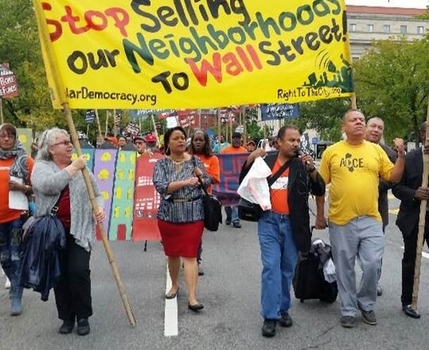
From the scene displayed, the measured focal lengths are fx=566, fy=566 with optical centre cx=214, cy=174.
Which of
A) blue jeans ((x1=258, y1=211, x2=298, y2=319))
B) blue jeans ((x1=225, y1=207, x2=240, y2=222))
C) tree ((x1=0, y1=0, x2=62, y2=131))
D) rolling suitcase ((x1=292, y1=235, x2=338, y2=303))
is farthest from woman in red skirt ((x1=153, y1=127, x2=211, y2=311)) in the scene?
tree ((x1=0, y1=0, x2=62, y2=131))

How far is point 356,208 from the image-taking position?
4.89 meters

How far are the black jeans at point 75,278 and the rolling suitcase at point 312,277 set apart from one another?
198 cm

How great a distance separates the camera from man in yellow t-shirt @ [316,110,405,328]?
4875mm

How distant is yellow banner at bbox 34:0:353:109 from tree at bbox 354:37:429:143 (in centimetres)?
3238

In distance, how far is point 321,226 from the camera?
5086 millimetres

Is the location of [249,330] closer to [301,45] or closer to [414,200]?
[414,200]

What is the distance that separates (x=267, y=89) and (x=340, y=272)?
176 cm

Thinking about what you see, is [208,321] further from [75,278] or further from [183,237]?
[75,278]

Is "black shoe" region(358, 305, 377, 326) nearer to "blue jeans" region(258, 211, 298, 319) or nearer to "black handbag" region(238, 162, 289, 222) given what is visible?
"blue jeans" region(258, 211, 298, 319)

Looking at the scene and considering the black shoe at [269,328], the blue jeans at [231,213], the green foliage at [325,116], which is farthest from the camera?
the green foliage at [325,116]

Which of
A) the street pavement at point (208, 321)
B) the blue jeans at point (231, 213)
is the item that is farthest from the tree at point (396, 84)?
the street pavement at point (208, 321)

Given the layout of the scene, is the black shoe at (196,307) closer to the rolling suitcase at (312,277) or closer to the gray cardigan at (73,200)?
the rolling suitcase at (312,277)

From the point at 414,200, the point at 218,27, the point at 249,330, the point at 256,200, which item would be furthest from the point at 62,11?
the point at 414,200

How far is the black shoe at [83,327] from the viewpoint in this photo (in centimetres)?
483
